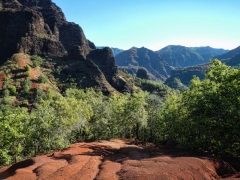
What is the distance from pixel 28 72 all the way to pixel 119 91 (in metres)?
64.5

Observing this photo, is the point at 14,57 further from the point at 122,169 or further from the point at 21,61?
the point at 122,169

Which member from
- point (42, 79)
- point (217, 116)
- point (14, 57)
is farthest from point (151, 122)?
point (14, 57)

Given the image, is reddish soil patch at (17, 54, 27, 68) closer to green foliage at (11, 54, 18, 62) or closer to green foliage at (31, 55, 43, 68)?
green foliage at (11, 54, 18, 62)

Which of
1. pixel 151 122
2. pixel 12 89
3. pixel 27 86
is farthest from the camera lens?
pixel 27 86

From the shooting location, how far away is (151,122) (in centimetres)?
5756

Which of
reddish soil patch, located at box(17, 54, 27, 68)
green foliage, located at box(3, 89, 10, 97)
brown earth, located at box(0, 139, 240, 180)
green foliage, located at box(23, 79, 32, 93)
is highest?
reddish soil patch, located at box(17, 54, 27, 68)

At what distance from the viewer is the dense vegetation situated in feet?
89.9

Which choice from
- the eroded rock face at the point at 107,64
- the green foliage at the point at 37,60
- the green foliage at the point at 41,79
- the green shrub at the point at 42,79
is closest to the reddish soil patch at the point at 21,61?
the green foliage at the point at 37,60

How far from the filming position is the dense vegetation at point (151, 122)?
27391 millimetres

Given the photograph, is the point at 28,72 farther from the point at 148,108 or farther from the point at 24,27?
the point at 148,108

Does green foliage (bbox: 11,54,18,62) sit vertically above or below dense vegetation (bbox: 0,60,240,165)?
above

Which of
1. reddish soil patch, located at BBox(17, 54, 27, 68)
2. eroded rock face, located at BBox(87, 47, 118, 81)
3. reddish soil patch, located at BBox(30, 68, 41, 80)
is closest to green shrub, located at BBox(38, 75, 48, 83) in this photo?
reddish soil patch, located at BBox(30, 68, 41, 80)

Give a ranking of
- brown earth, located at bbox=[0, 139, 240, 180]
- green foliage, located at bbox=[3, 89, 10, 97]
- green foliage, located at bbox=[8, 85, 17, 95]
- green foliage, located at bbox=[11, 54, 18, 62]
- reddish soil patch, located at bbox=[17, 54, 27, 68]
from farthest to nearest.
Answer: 1. green foliage, located at bbox=[11, 54, 18, 62]
2. reddish soil patch, located at bbox=[17, 54, 27, 68]
3. green foliage, located at bbox=[8, 85, 17, 95]
4. green foliage, located at bbox=[3, 89, 10, 97]
5. brown earth, located at bbox=[0, 139, 240, 180]

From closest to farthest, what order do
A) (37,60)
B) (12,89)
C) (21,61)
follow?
(12,89), (21,61), (37,60)
